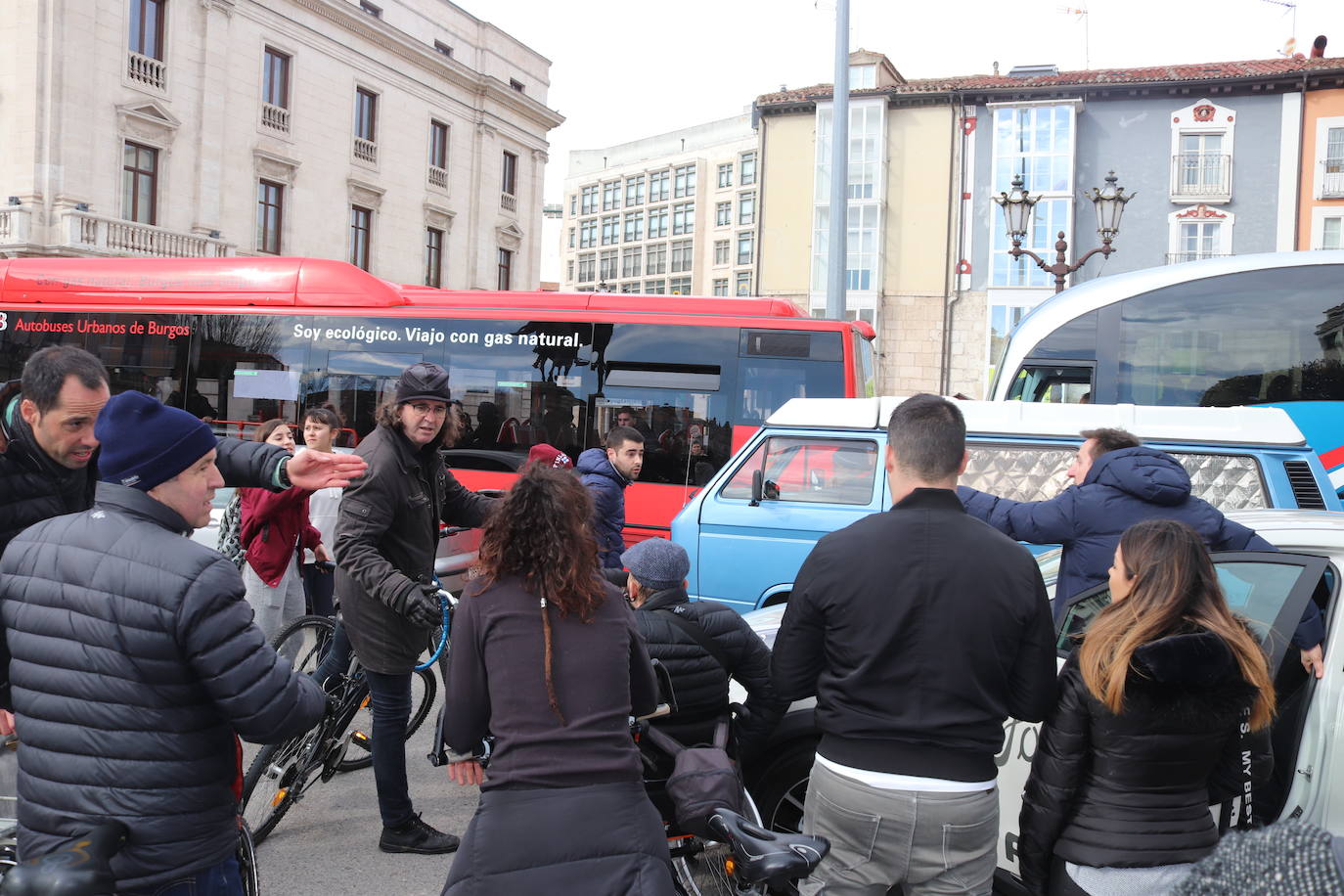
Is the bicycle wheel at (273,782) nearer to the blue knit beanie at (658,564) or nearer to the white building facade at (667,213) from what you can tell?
the blue knit beanie at (658,564)

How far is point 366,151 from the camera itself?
34375mm

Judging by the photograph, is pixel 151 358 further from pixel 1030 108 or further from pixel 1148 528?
pixel 1030 108

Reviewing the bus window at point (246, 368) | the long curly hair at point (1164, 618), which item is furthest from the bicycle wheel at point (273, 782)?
the bus window at point (246, 368)

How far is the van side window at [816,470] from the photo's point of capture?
6.71 metres

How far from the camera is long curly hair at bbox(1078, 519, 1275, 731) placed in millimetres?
2500

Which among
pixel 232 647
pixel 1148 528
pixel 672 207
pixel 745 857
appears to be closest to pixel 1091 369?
pixel 1148 528

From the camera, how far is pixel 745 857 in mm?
2623

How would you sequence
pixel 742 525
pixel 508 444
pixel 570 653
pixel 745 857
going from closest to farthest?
pixel 570 653, pixel 745 857, pixel 742 525, pixel 508 444

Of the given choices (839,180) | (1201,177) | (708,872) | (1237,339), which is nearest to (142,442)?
(708,872)

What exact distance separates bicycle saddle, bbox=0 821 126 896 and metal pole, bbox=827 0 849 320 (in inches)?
442

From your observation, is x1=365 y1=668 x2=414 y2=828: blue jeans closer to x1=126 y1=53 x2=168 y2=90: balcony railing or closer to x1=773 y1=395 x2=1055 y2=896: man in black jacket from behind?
x1=773 y1=395 x2=1055 y2=896: man in black jacket from behind

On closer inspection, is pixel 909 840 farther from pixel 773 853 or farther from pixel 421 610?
pixel 421 610

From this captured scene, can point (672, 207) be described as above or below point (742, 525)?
above

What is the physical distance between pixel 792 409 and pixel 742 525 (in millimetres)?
881
